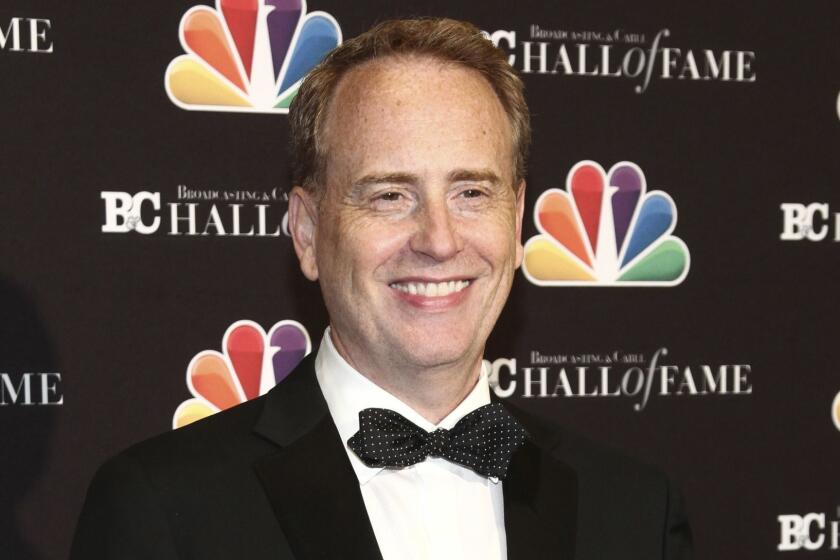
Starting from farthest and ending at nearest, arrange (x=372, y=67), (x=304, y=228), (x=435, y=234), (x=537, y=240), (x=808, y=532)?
(x=808, y=532) < (x=537, y=240) < (x=304, y=228) < (x=372, y=67) < (x=435, y=234)

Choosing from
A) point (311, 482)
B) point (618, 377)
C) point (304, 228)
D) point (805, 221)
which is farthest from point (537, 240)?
point (311, 482)

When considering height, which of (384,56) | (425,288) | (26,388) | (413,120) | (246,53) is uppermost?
(246,53)

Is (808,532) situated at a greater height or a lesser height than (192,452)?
lesser

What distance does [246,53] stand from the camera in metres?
2.46

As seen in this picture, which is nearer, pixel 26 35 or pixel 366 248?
pixel 366 248

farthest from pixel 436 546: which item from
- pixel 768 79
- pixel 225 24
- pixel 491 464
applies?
pixel 768 79

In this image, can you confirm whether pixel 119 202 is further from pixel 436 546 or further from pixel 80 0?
pixel 436 546

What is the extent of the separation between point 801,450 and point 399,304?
61.3 inches

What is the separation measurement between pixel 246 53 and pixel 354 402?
1.03 metres

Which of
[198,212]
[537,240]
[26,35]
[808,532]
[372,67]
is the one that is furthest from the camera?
[808,532]

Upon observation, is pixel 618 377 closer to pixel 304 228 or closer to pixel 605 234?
pixel 605 234

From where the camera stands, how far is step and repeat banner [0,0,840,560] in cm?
232

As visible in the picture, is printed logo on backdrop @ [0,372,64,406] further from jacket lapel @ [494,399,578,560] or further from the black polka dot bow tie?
jacket lapel @ [494,399,578,560]

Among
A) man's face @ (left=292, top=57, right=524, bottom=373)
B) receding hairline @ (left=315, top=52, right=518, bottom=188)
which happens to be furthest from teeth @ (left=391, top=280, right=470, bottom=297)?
receding hairline @ (left=315, top=52, right=518, bottom=188)
